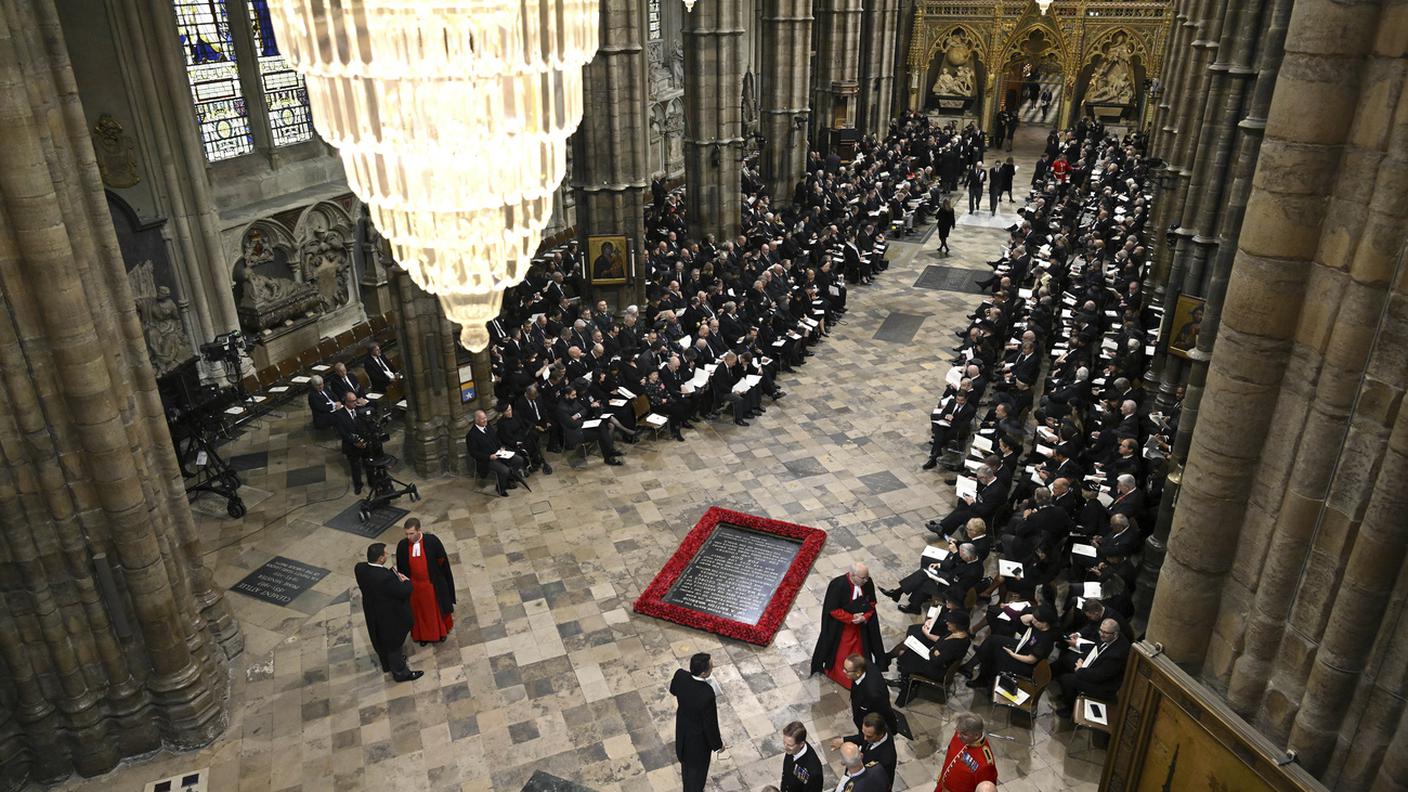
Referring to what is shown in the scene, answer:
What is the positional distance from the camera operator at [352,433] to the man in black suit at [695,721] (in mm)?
6507

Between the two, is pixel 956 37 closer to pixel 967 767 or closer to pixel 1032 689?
pixel 1032 689

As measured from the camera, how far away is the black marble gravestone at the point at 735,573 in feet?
31.9

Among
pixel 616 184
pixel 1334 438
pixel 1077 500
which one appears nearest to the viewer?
pixel 1334 438

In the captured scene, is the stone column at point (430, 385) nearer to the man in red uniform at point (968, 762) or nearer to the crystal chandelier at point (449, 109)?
the crystal chandelier at point (449, 109)

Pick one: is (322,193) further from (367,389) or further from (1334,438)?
(1334,438)

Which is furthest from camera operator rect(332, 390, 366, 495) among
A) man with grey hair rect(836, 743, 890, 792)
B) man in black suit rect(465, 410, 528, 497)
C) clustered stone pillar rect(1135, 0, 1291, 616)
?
clustered stone pillar rect(1135, 0, 1291, 616)

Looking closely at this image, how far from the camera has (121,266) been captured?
7.54m

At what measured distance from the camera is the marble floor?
785cm

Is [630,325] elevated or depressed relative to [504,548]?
elevated

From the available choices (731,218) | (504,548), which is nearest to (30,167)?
(504,548)

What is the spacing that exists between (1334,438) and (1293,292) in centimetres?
71

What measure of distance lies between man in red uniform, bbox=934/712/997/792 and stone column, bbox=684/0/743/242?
53.8ft

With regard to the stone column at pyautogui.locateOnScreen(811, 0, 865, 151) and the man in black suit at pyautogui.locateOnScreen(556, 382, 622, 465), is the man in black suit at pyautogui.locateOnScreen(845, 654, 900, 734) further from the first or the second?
the stone column at pyautogui.locateOnScreen(811, 0, 865, 151)

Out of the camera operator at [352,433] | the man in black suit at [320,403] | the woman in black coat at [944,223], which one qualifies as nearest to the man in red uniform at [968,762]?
the camera operator at [352,433]
